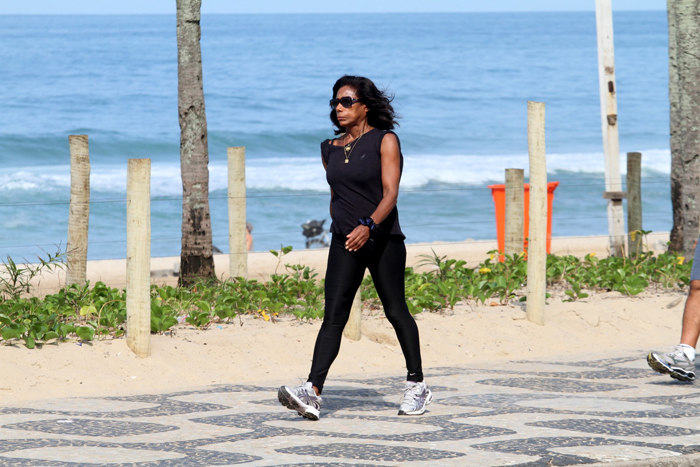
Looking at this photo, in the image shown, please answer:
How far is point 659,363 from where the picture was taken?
604cm

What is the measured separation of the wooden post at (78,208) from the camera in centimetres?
805

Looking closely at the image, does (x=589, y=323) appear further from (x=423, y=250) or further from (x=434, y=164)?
(x=434, y=164)

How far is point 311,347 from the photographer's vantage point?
25.0 ft

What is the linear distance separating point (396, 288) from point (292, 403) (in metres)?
0.88

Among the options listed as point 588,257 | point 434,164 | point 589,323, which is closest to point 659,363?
point 589,323

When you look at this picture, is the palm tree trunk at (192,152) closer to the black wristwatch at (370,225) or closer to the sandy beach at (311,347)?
the sandy beach at (311,347)

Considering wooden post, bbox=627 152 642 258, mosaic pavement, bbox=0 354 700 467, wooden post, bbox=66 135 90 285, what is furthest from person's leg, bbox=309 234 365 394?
wooden post, bbox=627 152 642 258

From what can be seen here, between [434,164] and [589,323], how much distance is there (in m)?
25.6

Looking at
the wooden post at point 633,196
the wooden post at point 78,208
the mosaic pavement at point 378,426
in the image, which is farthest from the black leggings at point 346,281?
the wooden post at point 633,196

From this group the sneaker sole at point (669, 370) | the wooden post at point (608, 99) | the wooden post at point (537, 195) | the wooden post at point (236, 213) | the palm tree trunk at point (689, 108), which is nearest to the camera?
the sneaker sole at point (669, 370)

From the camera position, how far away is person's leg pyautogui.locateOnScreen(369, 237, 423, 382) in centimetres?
536

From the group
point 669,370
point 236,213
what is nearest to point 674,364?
point 669,370

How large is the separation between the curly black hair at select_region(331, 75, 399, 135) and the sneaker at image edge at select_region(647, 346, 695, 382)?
227 cm

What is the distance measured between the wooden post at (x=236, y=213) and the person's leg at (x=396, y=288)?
373cm
